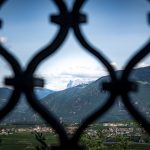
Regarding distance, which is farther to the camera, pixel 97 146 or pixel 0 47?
pixel 97 146

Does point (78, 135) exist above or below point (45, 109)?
below

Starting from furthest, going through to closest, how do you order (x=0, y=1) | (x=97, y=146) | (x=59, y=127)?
(x=97, y=146), (x=0, y=1), (x=59, y=127)

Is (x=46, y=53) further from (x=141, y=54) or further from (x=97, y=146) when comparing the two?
(x=97, y=146)

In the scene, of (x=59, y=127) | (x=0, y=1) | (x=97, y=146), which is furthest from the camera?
(x=97, y=146)

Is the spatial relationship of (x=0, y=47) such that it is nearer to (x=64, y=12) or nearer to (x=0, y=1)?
(x=0, y=1)

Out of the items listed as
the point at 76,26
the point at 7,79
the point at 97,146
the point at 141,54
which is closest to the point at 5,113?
the point at 7,79

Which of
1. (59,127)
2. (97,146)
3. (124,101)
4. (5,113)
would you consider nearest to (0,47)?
(5,113)

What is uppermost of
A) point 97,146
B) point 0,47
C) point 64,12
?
point 64,12
